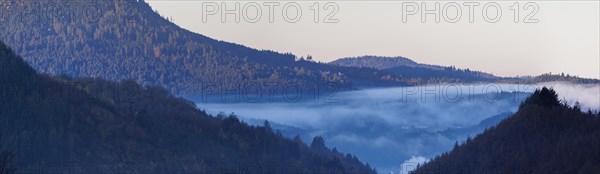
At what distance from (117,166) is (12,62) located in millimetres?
22684

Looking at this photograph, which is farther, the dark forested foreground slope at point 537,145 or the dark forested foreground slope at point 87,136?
the dark forested foreground slope at point 87,136

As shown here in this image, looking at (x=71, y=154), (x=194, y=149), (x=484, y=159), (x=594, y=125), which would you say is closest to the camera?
(x=594, y=125)

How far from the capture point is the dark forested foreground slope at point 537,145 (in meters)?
104

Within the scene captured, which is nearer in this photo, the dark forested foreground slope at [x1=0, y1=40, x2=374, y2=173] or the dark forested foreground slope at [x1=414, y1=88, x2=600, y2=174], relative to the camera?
the dark forested foreground slope at [x1=414, y1=88, x2=600, y2=174]

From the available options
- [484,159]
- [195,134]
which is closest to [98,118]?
[195,134]

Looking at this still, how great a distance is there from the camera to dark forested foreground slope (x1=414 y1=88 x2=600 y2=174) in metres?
104

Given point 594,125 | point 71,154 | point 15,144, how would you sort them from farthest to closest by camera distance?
1. point 71,154
2. point 15,144
3. point 594,125

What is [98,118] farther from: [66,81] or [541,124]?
[541,124]

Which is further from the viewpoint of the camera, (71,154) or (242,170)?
(242,170)

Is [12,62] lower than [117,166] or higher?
higher

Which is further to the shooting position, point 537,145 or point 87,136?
point 87,136

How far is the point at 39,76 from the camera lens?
591ft

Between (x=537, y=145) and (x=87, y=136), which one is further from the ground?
(x=537, y=145)

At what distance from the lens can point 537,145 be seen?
116m
